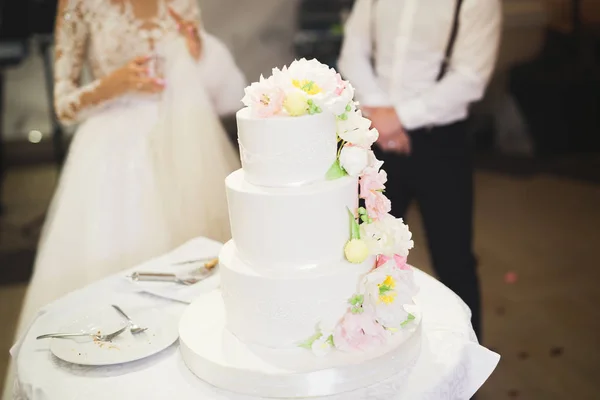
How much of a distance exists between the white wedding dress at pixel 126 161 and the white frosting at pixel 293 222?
0.98 metres

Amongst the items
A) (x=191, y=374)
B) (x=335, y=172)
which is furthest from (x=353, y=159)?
(x=191, y=374)

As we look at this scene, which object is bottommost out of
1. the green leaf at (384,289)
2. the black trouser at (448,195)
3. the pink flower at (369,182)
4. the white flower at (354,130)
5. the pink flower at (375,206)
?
the black trouser at (448,195)

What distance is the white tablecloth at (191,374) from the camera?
1244 mm

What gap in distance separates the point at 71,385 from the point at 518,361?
6.69 ft

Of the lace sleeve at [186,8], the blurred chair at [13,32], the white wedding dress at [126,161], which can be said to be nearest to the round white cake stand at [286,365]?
the white wedding dress at [126,161]

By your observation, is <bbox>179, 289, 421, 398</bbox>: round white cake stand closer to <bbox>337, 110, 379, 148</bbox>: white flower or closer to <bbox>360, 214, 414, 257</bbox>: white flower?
<bbox>360, 214, 414, 257</bbox>: white flower

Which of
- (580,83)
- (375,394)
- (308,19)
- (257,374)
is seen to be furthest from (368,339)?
(580,83)

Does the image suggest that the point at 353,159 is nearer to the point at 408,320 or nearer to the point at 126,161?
the point at 408,320

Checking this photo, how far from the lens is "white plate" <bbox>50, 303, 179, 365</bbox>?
1334mm

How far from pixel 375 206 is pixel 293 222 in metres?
0.18

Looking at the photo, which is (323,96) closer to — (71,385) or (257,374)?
(257,374)

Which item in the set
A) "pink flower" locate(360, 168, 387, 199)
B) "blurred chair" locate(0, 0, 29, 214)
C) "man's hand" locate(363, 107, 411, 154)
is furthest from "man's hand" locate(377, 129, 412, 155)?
"blurred chair" locate(0, 0, 29, 214)

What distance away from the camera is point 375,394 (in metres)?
1.23

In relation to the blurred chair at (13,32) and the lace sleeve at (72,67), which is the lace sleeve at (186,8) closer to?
the lace sleeve at (72,67)
